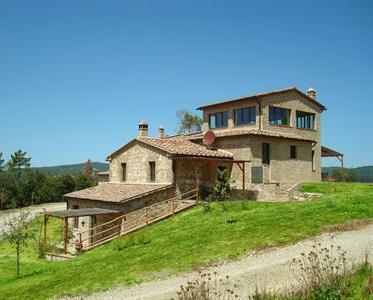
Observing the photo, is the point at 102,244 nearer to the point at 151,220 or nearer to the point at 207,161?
the point at 151,220

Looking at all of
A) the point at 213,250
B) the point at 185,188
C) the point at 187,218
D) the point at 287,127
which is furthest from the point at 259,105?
the point at 213,250

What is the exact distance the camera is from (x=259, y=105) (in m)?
31.9

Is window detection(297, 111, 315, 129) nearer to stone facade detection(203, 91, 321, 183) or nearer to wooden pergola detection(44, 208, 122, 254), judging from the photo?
stone facade detection(203, 91, 321, 183)

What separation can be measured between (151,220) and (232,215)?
625cm

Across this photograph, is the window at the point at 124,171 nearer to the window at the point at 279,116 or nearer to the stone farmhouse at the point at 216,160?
the stone farmhouse at the point at 216,160

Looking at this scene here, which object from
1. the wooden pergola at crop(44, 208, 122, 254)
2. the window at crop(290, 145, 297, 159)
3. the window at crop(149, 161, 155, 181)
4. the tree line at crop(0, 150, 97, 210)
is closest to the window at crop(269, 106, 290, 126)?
the window at crop(290, 145, 297, 159)

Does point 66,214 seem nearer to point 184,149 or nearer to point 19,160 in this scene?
point 184,149

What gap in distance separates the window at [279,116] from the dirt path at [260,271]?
18798mm

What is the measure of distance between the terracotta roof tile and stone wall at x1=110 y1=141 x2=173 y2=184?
44 cm

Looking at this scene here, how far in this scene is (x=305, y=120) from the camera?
3550 centimetres

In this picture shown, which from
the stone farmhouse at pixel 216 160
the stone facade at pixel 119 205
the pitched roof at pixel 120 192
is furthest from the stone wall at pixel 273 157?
the pitched roof at pixel 120 192

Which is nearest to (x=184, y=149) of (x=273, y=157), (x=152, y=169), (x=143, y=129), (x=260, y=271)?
(x=152, y=169)

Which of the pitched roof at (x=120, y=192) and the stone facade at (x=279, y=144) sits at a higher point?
the stone facade at (x=279, y=144)

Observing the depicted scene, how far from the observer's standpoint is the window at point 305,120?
35.0 metres
